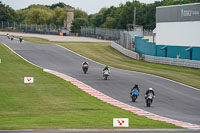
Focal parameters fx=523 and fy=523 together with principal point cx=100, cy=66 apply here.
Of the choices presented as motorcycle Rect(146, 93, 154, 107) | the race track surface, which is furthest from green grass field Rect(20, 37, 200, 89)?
motorcycle Rect(146, 93, 154, 107)

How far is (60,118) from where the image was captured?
2341 cm

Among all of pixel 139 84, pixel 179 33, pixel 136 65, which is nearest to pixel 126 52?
pixel 179 33

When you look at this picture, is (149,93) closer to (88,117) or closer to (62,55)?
(88,117)

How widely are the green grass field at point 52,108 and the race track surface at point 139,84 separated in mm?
2430

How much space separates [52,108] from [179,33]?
42.8 m

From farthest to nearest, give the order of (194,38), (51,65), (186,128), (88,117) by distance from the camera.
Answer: (194,38), (51,65), (88,117), (186,128)

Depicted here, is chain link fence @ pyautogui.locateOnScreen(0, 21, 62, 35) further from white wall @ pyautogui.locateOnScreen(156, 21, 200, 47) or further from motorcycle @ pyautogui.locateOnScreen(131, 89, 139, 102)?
motorcycle @ pyautogui.locateOnScreen(131, 89, 139, 102)

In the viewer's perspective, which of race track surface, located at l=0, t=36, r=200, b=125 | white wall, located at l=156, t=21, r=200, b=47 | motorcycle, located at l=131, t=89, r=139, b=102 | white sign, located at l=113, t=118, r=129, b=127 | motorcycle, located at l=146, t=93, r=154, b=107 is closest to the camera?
white sign, located at l=113, t=118, r=129, b=127

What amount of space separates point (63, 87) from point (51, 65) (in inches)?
797

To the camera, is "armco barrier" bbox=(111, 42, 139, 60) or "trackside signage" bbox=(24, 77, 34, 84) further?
"armco barrier" bbox=(111, 42, 139, 60)

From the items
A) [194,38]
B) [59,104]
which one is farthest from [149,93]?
[194,38]

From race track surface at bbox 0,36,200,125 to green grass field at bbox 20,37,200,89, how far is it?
1979 millimetres

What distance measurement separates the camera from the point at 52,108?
27531 mm

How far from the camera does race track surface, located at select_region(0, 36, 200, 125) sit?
29859 mm
